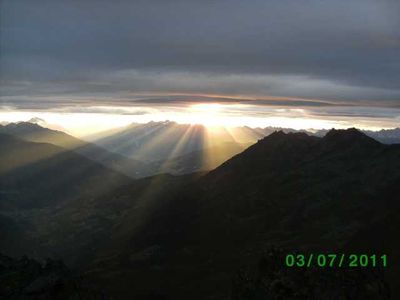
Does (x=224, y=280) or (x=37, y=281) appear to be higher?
(x=37, y=281)

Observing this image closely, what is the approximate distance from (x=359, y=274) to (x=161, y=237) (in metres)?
128

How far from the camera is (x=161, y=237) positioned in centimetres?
19675

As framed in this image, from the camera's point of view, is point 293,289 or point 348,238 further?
point 348,238

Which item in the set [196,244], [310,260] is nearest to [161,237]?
[196,244]

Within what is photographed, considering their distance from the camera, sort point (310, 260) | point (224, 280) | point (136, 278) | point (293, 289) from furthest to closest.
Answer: point (136, 278) → point (224, 280) → point (310, 260) → point (293, 289)

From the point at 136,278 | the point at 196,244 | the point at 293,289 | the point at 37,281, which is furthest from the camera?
the point at 196,244

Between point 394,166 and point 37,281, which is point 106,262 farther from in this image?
point 394,166

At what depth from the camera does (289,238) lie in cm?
15112

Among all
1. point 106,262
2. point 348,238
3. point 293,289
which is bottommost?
point 106,262
